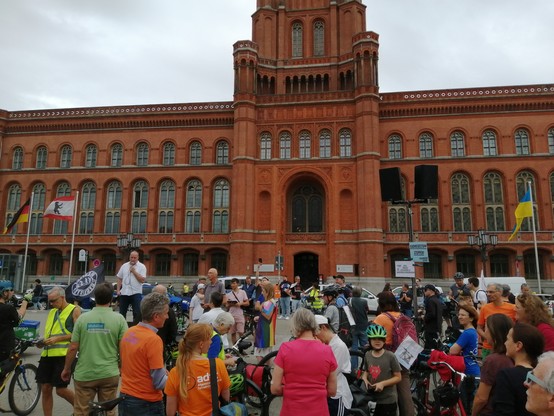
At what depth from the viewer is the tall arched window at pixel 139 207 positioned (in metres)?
38.2

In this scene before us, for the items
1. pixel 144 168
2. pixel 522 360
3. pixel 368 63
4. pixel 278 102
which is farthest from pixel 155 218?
pixel 522 360

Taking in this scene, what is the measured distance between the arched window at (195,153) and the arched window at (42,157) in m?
14.9

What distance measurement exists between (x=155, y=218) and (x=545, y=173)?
34.4 meters

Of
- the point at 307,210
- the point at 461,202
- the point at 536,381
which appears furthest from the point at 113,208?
the point at 536,381

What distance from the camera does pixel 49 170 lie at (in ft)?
130

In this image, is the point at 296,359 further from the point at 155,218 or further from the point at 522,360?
the point at 155,218

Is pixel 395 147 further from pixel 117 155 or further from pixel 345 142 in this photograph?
pixel 117 155

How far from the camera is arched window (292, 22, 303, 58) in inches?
1563

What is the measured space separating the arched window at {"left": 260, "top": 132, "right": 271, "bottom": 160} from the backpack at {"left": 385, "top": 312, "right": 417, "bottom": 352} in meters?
30.8

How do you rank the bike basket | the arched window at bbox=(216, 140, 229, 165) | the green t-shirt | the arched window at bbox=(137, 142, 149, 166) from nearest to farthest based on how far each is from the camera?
1. the bike basket
2. the green t-shirt
3. the arched window at bbox=(216, 140, 229, 165)
4. the arched window at bbox=(137, 142, 149, 166)

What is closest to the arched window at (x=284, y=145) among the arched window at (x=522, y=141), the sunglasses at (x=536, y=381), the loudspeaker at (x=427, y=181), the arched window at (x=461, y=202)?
the arched window at (x=461, y=202)

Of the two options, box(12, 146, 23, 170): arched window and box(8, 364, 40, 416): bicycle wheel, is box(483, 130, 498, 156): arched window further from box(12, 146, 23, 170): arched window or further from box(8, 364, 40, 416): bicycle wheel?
box(12, 146, 23, 170): arched window

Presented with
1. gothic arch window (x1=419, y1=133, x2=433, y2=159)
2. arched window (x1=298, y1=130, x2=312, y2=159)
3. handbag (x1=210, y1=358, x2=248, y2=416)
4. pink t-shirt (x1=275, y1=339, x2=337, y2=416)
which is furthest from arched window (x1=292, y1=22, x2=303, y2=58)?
handbag (x1=210, y1=358, x2=248, y2=416)

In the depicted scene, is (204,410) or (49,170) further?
(49,170)
